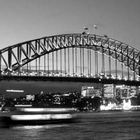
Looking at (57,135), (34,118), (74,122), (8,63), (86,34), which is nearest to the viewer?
(57,135)

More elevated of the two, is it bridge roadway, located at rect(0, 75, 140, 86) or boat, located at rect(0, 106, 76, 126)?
bridge roadway, located at rect(0, 75, 140, 86)

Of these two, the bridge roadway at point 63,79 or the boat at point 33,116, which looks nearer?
the boat at point 33,116

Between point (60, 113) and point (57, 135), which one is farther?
point (60, 113)

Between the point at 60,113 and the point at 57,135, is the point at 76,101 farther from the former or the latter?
the point at 57,135

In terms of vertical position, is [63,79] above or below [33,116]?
above

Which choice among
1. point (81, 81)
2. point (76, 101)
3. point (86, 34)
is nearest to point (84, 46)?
point (86, 34)

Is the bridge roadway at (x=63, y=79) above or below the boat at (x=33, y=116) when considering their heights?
above

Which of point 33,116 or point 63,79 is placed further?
→ point 63,79

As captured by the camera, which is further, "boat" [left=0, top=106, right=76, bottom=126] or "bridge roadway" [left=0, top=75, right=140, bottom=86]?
"bridge roadway" [left=0, top=75, right=140, bottom=86]
